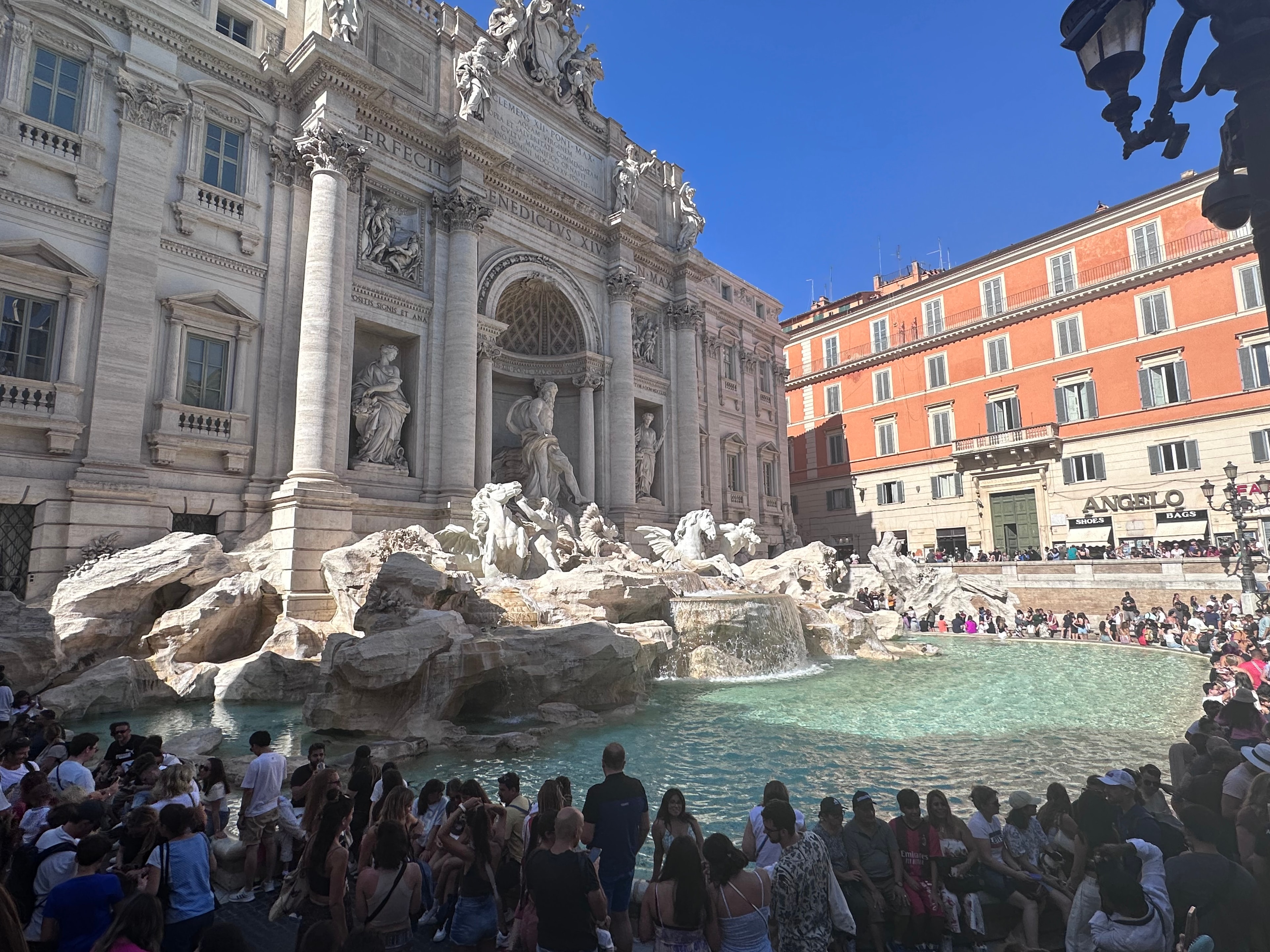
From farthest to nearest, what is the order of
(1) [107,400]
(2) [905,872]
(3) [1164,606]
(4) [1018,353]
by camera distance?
(4) [1018,353], (3) [1164,606], (1) [107,400], (2) [905,872]

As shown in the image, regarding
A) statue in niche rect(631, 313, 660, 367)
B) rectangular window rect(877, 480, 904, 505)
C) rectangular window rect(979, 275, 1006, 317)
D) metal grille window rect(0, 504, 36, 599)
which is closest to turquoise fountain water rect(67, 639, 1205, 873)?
metal grille window rect(0, 504, 36, 599)

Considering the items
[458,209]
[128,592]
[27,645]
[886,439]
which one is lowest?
[27,645]

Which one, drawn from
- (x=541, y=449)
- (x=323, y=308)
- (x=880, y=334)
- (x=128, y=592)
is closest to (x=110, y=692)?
(x=128, y=592)

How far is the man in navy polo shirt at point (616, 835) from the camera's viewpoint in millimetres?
3445

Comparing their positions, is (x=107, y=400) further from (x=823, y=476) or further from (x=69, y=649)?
(x=823, y=476)

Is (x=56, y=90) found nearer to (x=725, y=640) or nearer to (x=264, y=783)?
(x=264, y=783)

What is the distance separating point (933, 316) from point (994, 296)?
251 cm

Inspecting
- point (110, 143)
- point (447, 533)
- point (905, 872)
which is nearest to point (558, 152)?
point (110, 143)

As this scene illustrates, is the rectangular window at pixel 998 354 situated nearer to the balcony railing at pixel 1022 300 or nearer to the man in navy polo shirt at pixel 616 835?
the balcony railing at pixel 1022 300

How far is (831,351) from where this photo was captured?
33500 mm

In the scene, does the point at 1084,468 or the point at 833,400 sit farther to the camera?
the point at 833,400

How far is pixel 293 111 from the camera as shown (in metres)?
14.7

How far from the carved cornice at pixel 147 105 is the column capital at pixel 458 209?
5.18 m

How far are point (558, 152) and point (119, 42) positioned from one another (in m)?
10.6
